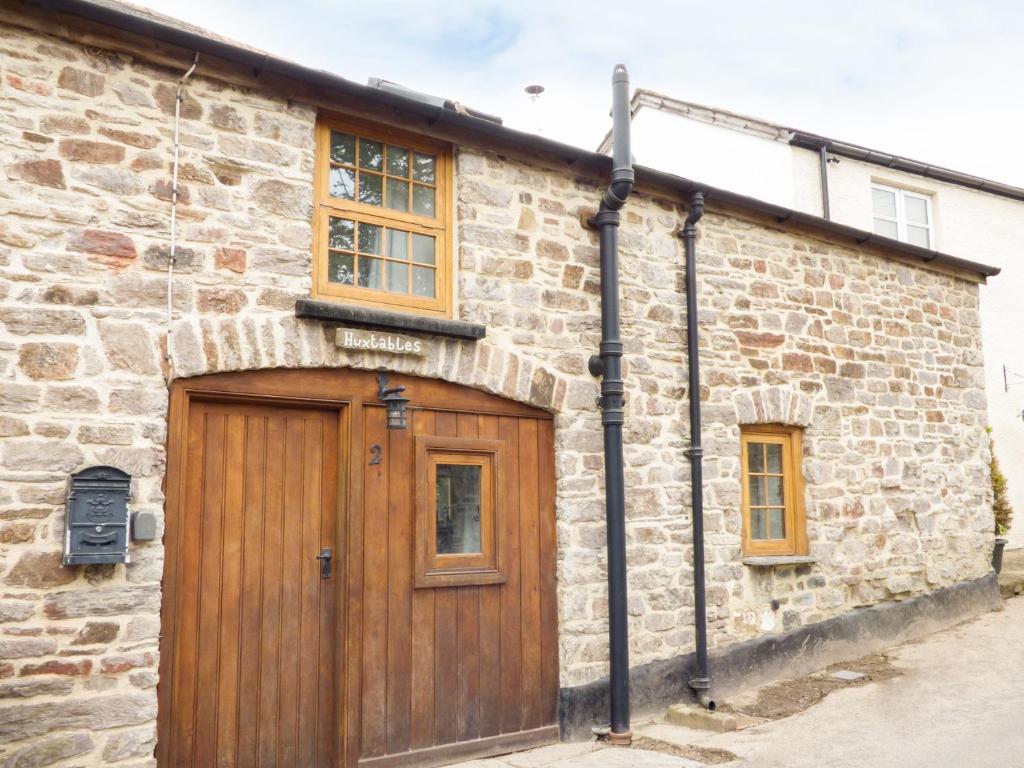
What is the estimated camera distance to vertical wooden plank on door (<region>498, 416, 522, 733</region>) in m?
5.88

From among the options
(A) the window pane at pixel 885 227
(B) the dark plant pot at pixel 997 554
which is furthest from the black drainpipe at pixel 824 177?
(B) the dark plant pot at pixel 997 554

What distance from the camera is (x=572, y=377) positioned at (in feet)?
20.8

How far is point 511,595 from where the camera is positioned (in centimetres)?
597

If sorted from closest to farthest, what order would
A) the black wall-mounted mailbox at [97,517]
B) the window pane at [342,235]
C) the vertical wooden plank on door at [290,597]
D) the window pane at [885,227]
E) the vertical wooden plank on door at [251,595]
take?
the black wall-mounted mailbox at [97,517]
the vertical wooden plank on door at [251,595]
the vertical wooden plank on door at [290,597]
the window pane at [342,235]
the window pane at [885,227]

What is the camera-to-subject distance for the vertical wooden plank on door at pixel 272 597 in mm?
5043

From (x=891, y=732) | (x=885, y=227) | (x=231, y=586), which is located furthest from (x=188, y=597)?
(x=885, y=227)

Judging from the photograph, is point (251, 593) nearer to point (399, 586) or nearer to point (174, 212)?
point (399, 586)

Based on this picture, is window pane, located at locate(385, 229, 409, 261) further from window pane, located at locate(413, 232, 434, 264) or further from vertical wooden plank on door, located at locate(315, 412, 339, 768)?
vertical wooden plank on door, located at locate(315, 412, 339, 768)

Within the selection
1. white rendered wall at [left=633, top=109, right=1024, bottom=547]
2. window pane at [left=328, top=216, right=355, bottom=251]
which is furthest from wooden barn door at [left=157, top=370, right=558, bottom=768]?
white rendered wall at [left=633, top=109, right=1024, bottom=547]

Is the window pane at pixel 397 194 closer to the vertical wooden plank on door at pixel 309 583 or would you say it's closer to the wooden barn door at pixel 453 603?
the wooden barn door at pixel 453 603

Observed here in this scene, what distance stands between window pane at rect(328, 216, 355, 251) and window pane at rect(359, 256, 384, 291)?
0.12 meters

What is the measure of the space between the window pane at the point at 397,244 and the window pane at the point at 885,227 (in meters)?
9.17

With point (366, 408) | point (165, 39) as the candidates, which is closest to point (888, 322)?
point (366, 408)

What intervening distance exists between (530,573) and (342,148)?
9.88ft
